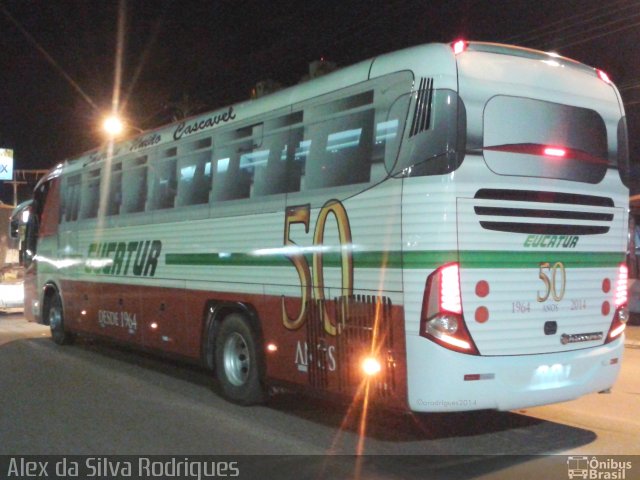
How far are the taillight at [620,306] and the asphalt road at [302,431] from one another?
0.96 metres

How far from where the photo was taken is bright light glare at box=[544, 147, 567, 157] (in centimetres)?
616

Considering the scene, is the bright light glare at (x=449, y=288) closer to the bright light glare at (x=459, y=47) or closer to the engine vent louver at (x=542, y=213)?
the engine vent louver at (x=542, y=213)

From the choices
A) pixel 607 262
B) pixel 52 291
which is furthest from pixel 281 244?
pixel 52 291

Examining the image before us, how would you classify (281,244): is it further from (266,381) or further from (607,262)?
(607,262)

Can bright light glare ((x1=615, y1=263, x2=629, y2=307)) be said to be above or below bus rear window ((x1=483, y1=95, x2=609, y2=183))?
below

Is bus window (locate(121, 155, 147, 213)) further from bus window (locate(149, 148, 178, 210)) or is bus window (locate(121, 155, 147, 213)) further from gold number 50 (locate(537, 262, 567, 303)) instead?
gold number 50 (locate(537, 262, 567, 303))

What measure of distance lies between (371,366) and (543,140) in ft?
7.91

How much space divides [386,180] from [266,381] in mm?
2800

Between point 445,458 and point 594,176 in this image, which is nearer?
point 445,458

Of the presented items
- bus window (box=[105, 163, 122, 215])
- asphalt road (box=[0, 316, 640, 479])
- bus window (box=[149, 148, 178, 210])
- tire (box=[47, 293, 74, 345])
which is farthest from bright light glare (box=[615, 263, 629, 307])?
tire (box=[47, 293, 74, 345])

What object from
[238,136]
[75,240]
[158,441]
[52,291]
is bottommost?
[158,441]

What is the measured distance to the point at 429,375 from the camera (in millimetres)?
5590

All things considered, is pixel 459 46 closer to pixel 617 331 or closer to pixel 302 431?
pixel 617 331

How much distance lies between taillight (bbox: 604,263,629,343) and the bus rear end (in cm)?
2
